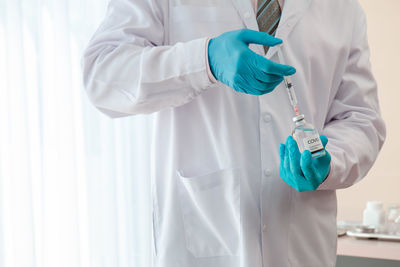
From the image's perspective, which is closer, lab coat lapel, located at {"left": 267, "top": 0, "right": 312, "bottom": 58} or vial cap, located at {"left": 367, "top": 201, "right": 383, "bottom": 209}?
lab coat lapel, located at {"left": 267, "top": 0, "right": 312, "bottom": 58}

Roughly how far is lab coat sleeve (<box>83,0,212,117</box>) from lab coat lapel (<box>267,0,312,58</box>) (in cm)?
22

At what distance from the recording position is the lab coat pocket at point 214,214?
3.21 feet

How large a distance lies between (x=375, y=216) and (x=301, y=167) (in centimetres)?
166

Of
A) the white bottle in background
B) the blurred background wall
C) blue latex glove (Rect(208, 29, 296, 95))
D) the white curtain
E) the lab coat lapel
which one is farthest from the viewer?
the blurred background wall

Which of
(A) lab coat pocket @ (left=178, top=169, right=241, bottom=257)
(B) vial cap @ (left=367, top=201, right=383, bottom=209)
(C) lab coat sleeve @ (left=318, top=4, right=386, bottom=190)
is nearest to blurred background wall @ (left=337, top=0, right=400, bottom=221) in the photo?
(B) vial cap @ (left=367, top=201, right=383, bottom=209)

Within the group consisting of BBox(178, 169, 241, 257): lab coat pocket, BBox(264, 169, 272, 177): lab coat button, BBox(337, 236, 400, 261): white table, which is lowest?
BBox(337, 236, 400, 261): white table

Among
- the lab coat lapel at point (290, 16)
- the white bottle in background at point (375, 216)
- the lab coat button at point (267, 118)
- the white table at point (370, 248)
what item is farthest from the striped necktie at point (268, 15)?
the white bottle in background at point (375, 216)

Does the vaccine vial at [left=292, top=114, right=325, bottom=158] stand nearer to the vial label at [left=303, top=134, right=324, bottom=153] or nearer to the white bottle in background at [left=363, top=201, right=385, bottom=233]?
the vial label at [left=303, top=134, right=324, bottom=153]

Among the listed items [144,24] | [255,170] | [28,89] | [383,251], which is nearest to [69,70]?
[28,89]

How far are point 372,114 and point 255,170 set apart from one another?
371 mm

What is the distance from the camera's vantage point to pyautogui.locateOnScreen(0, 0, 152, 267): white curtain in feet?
4.10

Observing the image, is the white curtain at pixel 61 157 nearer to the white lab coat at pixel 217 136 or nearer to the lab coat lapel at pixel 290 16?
the white lab coat at pixel 217 136

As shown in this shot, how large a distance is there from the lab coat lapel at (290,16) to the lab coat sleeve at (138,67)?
220 mm

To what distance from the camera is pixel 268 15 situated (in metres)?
1.08
